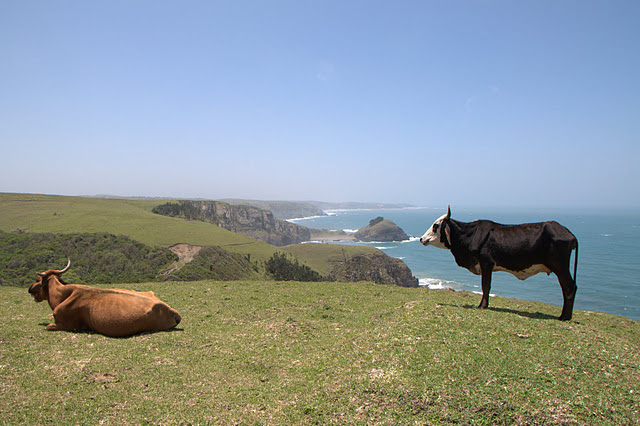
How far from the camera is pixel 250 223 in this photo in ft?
553

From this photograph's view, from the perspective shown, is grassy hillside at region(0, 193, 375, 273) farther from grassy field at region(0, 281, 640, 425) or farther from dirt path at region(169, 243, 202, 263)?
grassy field at region(0, 281, 640, 425)

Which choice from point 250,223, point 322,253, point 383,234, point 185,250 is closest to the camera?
point 185,250

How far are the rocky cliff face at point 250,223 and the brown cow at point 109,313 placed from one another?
11773 cm

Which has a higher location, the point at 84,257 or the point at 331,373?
the point at 331,373

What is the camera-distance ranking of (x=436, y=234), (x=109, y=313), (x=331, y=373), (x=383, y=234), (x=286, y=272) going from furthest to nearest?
1. (x=383, y=234)
2. (x=286, y=272)
3. (x=436, y=234)
4. (x=109, y=313)
5. (x=331, y=373)

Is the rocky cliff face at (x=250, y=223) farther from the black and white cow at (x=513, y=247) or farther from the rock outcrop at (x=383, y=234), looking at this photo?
the black and white cow at (x=513, y=247)

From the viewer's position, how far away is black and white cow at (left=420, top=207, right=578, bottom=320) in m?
9.80

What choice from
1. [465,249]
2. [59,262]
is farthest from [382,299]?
[59,262]

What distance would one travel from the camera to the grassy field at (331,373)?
546 centimetres

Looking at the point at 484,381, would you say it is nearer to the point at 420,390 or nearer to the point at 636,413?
the point at 420,390

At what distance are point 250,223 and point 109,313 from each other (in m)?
162

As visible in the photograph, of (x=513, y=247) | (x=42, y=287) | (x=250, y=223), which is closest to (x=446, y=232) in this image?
(x=513, y=247)

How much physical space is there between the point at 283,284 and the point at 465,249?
9.94 metres

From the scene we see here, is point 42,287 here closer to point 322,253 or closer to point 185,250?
point 185,250
